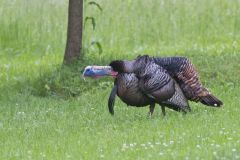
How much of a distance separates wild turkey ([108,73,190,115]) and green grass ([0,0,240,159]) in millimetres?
199

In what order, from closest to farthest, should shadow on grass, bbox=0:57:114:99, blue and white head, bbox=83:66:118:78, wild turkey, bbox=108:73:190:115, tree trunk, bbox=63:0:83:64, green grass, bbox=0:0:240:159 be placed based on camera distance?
1. green grass, bbox=0:0:240:159
2. wild turkey, bbox=108:73:190:115
3. blue and white head, bbox=83:66:118:78
4. shadow on grass, bbox=0:57:114:99
5. tree trunk, bbox=63:0:83:64

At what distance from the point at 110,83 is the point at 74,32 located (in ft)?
4.45

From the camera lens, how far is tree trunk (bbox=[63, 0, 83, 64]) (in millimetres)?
14641

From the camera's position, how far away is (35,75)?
1514 centimetres

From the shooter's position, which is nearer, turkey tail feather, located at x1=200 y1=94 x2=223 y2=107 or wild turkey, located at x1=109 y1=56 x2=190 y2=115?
wild turkey, located at x1=109 y1=56 x2=190 y2=115

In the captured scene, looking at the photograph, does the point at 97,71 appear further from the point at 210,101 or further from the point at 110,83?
the point at 110,83

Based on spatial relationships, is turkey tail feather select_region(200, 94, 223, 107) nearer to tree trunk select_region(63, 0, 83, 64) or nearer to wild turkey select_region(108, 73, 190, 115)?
wild turkey select_region(108, 73, 190, 115)

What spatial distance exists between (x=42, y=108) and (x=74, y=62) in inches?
95.6

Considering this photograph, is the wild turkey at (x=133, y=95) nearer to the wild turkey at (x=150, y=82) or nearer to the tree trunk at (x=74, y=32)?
the wild turkey at (x=150, y=82)

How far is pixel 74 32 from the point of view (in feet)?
48.6

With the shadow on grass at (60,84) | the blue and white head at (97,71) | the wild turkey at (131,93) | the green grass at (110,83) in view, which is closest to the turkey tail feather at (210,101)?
the green grass at (110,83)

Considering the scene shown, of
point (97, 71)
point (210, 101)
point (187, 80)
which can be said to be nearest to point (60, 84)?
point (97, 71)

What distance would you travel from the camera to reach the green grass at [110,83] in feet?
29.4

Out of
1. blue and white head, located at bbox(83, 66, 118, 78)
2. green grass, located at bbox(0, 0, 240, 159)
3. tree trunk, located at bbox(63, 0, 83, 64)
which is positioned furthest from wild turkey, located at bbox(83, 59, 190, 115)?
tree trunk, located at bbox(63, 0, 83, 64)
